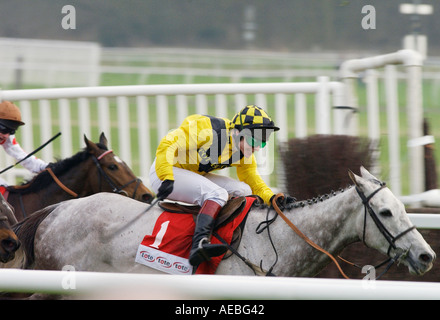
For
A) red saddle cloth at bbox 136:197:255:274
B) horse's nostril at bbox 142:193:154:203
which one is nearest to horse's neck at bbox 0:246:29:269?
red saddle cloth at bbox 136:197:255:274

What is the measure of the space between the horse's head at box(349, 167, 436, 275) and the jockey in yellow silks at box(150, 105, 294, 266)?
54 cm

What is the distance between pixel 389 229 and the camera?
3.62 m

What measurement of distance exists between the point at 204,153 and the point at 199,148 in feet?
0.16

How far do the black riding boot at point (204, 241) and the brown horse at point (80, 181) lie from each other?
167cm

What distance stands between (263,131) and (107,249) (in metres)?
1.15

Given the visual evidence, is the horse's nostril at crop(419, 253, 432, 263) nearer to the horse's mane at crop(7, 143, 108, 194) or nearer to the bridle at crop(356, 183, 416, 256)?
the bridle at crop(356, 183, 416, 256)

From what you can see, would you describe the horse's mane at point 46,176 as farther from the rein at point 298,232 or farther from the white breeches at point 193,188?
the rein at point 298,232

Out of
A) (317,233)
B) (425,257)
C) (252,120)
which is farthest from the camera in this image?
(252,120)

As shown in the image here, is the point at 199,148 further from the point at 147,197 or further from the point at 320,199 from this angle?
the point at 147,197

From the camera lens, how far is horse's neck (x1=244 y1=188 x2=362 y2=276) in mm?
3777

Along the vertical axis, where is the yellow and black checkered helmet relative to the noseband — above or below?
above

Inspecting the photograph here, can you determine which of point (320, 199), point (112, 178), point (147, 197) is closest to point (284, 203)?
point (320, 199)
